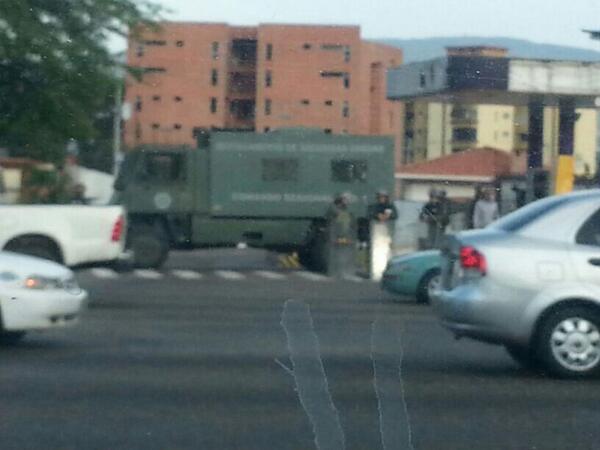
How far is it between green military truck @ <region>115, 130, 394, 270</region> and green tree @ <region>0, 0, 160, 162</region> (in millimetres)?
3414

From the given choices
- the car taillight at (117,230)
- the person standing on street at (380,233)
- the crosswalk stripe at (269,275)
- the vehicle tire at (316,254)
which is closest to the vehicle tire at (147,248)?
the crosswalk stripe at (269,275)

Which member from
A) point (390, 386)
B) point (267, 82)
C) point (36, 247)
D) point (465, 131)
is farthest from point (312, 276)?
point (465, 131)

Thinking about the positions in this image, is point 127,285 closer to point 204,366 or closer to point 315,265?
point 315,265

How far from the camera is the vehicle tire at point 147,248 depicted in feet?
108

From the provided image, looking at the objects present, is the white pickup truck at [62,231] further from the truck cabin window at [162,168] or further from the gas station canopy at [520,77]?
the gas station canopy at [520,77]

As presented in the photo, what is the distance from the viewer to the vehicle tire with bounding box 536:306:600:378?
13711mm

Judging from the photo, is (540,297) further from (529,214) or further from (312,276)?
(312,276)

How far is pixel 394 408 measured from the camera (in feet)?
39.5

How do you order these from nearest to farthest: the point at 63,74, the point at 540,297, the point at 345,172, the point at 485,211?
the point at 540,297 → the point at 485,211 → the point at 345,172 → the point at 63,74

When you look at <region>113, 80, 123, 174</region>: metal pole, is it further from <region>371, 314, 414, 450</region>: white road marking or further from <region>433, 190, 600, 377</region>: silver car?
<region>433, 190, 600, 377</region>: silver car

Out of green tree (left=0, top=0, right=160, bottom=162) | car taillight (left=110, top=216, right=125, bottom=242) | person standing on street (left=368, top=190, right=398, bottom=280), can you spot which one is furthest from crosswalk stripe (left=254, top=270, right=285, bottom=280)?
car taillight (left=110, top=216, right=125, bottom=242)

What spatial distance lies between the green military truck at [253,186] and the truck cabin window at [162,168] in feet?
0.06

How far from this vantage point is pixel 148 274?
31.4 meters

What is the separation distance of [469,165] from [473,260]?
62651 millimetres
